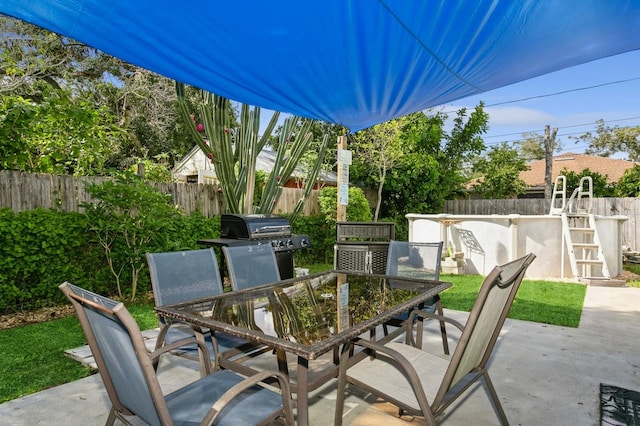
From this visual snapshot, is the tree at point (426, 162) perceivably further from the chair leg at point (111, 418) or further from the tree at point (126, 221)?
the chair leg at point (111, 418)

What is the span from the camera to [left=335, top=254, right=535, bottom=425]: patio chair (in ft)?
5.58

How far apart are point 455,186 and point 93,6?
1233cm

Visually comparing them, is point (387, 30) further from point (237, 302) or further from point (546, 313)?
point (546, 313)

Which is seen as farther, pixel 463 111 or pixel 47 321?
pixel 463 111

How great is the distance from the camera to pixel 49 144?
17.7 feet

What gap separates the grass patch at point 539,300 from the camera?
177 inches

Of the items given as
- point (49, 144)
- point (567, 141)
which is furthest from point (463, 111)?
point (567, 141)

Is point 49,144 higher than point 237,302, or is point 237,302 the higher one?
point 49,144

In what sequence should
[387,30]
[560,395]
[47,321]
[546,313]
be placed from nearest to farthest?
1. [387,30]
2. [560,395]
3. [47,321]
4. [546,313]

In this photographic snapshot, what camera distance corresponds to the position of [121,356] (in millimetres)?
1390

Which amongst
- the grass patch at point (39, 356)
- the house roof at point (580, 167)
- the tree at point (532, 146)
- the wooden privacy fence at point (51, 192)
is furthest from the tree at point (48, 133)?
the tree at point (532, 146)

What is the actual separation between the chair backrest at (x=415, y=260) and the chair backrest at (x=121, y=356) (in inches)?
94.7

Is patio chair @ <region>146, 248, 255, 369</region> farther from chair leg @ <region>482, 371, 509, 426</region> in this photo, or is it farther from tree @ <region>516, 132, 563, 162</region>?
tree @ <region>516, 132, 563, 162</region>

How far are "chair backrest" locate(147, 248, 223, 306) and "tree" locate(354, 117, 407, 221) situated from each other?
807 cm
